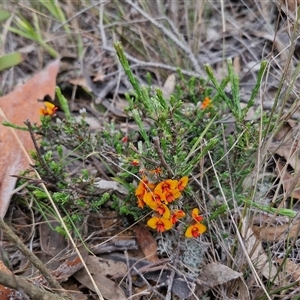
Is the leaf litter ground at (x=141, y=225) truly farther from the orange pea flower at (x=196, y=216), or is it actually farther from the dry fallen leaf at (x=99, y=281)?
the orange pea flower at (x=196, y=216)

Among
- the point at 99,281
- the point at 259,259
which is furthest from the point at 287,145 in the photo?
the point at 99,281

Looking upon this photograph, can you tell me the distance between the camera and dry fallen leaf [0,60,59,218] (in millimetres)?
1685

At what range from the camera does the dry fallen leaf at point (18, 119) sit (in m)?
1.68

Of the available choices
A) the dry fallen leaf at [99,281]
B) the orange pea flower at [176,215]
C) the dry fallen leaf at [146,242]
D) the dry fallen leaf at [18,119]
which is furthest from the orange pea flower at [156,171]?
the dry fallen leaf at [18,119]

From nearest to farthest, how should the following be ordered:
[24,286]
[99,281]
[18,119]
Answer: [24,286] → [99,281] → [18,119]

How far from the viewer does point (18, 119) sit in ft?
6.40

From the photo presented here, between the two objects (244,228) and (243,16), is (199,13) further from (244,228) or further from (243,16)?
(244,228)

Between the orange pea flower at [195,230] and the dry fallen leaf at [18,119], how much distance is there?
71 centimetres

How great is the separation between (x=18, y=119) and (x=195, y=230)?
1043mm

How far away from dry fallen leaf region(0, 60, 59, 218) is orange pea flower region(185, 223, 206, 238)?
71 cm

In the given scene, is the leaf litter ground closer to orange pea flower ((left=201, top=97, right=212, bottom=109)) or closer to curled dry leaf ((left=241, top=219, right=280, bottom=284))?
curled dry leaf ((left=241, top=219, right=280, bottom=284))

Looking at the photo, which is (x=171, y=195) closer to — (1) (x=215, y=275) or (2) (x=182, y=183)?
(2) (x=182, y=183)

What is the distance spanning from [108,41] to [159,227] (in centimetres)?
148

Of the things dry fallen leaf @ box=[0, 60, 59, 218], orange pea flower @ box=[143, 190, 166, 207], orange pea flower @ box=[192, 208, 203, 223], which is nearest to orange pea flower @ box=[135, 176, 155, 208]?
orange pea flower @ box=[143, 190, 166, 207]
